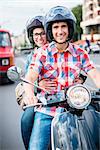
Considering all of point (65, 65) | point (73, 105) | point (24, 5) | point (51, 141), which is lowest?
point (51, 141)

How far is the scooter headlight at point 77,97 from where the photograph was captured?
7.48 feet

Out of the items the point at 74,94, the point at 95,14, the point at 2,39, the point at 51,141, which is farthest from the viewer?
the point at 2,39

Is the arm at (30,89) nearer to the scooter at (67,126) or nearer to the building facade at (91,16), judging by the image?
the scooter at (67,126)

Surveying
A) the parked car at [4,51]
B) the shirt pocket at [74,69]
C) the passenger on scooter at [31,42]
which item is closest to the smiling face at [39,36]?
the passenger on scooter at [31,42]

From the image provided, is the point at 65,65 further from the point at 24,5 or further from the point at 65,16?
the point at 24,5

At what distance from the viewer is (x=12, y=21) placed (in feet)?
10.3

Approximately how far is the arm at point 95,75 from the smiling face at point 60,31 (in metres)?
0.25

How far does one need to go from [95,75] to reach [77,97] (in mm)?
392

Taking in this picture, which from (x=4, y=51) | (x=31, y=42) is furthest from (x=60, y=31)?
(x=4, y=51)

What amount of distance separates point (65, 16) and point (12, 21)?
2.15 ft

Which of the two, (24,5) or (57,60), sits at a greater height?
(24,5)

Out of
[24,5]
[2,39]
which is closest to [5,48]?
[2,39]

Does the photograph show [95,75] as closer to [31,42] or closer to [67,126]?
[67,126]

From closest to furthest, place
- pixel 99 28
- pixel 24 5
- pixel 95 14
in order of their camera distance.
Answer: pixel 24 5, pixel 99 28, pixel 95 14
